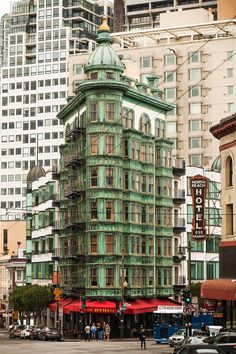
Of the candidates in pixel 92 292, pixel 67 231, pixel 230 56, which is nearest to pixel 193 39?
pixel 230 56

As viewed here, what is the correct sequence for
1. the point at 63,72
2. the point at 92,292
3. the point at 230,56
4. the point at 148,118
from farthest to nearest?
the point at 63,72 < the point at 230,56 < the point at 148,118 < the point at 92,292

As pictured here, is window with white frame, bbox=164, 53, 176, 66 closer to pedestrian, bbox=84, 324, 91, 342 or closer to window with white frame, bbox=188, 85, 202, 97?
window with white frame, bbox=188, 85, 202, 97

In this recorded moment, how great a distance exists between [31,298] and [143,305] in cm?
1829

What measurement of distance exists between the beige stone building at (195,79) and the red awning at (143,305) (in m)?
50.3

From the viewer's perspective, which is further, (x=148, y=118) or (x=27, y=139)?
(x=27, y=139)

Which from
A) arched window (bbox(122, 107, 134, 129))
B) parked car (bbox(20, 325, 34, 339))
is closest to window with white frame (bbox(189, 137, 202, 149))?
arched window (bbox(122, 107, 134, 129))

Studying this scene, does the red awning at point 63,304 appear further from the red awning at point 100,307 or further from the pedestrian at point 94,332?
the pedestrian at point 94,332

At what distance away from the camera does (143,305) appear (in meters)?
84.6

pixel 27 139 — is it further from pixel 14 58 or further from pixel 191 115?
pixel 191 115

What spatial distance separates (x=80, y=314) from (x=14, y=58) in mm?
118657

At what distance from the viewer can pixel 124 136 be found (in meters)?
85.5

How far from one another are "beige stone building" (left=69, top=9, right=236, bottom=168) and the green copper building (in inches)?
1843

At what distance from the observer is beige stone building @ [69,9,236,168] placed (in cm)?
13838

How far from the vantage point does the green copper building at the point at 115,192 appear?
3273 inches
